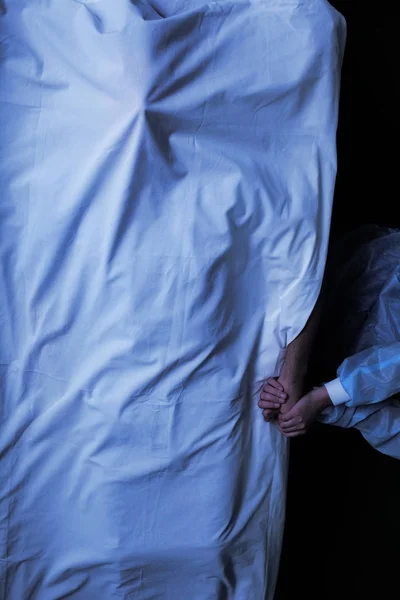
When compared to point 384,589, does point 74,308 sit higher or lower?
higher

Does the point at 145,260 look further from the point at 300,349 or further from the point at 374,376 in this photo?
the point at 374,376

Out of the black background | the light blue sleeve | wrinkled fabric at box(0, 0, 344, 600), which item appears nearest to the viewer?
wrinkled fabric at box(0, 0, 344, 600)

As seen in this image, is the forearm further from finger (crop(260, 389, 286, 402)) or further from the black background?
the black background

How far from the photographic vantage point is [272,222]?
0.94 m

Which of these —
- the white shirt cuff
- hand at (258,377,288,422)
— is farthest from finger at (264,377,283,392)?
the white shirt cuff

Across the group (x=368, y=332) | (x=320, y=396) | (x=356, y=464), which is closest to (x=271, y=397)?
Result: (x=320, y=396)

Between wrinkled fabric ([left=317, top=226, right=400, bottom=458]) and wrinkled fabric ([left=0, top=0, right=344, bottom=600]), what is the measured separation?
173 mm

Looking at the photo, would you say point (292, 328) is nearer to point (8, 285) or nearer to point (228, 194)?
point (228, 194)

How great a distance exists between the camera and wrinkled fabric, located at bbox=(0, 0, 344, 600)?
3.00ft

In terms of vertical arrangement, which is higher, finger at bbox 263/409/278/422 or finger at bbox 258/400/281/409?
finger at bbox 258/400/281/409

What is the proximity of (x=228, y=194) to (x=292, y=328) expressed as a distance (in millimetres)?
234

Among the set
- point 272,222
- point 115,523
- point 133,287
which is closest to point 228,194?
point 272,222

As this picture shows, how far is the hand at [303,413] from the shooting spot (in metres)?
1.01

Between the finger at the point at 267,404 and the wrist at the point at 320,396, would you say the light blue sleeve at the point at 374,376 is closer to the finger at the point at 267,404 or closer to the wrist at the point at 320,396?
the wrist at the point at 320,396
